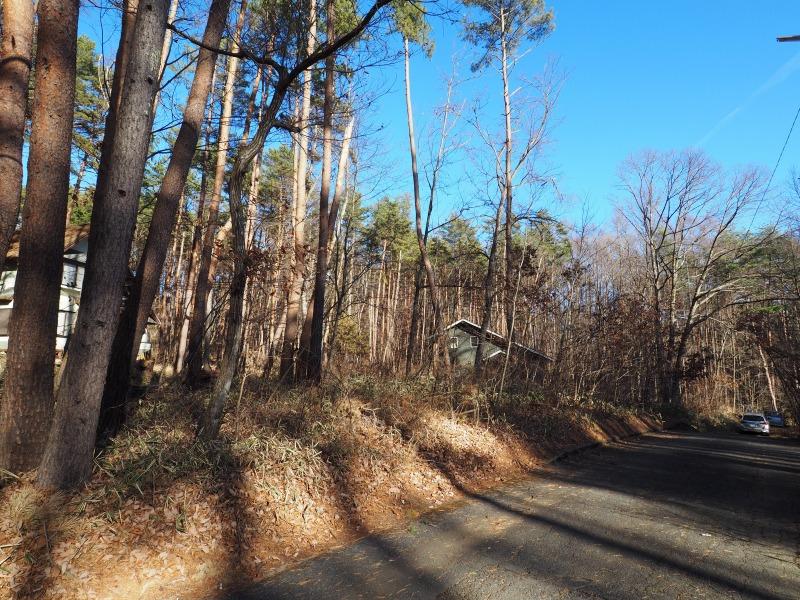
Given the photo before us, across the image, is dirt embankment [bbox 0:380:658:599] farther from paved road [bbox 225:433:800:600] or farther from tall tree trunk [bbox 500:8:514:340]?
tall tree trunk [bbox 500:8:514:340]

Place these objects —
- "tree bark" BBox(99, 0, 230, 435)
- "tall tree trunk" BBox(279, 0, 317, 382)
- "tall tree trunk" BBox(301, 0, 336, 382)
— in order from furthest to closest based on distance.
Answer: "tall tree trunk" BBox(301, 0, 336, 382)
"tall tree trunk" BBox(279, 0, 317, 382)
"tree bark" BBox(99, 0, 230, 435)

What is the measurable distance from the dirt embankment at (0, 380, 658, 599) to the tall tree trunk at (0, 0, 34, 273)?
2729mm

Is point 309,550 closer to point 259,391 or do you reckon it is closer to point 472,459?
point 259,391

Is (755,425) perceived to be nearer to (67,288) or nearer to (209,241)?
(209,241)

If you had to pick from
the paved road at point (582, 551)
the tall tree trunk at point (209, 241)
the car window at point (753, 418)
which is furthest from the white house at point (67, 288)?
the car window at point (753, 418)

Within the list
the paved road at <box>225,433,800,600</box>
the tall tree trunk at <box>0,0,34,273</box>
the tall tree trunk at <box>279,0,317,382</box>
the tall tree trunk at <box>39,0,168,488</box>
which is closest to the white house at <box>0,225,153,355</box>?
the tall tree trunk at <box>279,0,317,382</box>

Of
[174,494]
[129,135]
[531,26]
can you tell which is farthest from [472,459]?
[531,26]

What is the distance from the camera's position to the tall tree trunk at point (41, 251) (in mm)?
4738

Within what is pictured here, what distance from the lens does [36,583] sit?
374 centimetres

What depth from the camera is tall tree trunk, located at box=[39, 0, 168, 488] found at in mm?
4559

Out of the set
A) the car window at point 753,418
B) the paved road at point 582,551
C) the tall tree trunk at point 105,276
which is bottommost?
the paved road at point 582,551

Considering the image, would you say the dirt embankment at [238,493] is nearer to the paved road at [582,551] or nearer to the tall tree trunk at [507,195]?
the paved road at [582,551]

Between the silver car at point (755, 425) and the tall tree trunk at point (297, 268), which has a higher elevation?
the tall tree trunk at point (297, 268)

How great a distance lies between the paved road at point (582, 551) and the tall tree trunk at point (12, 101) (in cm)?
452
